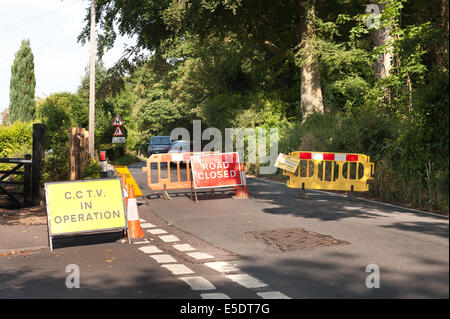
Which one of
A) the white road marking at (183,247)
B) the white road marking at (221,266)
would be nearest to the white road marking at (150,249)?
the white road marking at (183,247)

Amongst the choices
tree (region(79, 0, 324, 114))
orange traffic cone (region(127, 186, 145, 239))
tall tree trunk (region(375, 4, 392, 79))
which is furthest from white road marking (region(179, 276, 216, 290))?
tall tree trunk (region(375, 4, 392, 79))

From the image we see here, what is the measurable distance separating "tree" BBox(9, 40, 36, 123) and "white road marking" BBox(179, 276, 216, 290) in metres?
61.1

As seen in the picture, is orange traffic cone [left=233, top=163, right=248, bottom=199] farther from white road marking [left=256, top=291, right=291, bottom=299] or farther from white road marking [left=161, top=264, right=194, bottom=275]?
white road marking [left=256, top=291, right=291, bottom=299]

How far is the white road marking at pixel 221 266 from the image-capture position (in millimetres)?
7161

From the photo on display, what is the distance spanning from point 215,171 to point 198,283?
9.27m

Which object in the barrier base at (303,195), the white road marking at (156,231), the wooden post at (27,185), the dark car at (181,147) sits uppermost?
the dark car at (181,147)

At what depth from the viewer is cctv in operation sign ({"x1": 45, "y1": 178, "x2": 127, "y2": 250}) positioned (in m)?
9.47

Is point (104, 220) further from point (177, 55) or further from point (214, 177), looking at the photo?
point (177, 55)

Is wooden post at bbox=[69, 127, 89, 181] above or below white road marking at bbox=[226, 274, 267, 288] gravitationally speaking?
above

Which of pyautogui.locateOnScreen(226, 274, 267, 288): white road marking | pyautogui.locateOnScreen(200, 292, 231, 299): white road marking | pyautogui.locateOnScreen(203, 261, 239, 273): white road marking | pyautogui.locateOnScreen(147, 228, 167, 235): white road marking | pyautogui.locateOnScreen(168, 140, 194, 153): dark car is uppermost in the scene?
pyautogui.locateOnScreen(168, 140, 194, 153): dark car

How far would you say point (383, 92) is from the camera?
71.5 ft

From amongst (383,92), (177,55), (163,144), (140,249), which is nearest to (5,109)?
(177,55)

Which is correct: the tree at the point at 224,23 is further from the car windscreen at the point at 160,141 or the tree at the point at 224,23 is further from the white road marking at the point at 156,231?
the white road marking at the point at 156,231

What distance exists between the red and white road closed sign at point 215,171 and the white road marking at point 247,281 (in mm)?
8624
